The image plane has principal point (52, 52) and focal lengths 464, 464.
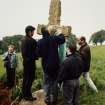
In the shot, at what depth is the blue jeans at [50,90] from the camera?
565 inches


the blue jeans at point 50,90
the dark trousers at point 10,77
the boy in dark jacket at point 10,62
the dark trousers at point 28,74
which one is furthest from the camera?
the dark trousers at point 10,77

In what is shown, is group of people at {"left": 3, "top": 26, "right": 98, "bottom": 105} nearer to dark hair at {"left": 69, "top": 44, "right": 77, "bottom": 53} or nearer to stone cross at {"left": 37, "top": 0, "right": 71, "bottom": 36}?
dark hair at {"left": 69, "top": 44, "right": 77, "bottom": 53}

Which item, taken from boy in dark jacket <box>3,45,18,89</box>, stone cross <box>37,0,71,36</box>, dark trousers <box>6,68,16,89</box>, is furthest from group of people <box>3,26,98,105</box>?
dark trousers <box>6,68,16,89</box>

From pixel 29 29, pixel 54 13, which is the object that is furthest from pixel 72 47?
pixel 54 13

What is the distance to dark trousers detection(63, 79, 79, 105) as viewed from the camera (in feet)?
44.7

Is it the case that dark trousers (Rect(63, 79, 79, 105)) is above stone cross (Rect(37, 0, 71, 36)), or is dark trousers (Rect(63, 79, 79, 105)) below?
below

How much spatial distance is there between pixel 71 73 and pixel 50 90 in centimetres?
128

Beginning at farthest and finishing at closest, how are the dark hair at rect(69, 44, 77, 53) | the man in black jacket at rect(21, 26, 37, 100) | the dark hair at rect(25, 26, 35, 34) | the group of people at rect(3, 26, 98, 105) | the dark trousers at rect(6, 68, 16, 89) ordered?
the dark trousers at rect(6, 68, 16, 89)
the man in black jacket at rect(21, 26, 37, 100)
the dark hair at rect(25, 26, 35, 34)
the group of people at rect(3, 26, 98, 105)
the dark hair at rect(69, 44, 77, 53)

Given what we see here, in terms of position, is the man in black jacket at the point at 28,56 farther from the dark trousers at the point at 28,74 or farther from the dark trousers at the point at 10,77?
the dark trousers at the point at 10,77

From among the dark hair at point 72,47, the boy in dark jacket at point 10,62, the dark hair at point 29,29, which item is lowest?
the boy in dark jacket at point 10,62

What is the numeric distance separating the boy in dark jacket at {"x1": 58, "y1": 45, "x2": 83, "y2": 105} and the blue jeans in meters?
0.67

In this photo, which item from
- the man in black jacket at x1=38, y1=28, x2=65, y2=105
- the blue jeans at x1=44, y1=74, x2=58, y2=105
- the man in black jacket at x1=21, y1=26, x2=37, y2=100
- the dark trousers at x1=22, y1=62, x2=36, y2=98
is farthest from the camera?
the dark trousers at x1=22, y1=62, x2=36, y2=98

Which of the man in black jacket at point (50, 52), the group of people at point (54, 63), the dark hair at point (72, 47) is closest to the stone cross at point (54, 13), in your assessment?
the group of people at point (54, 63)

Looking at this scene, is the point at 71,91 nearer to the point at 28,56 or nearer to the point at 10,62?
the point at 28,56
